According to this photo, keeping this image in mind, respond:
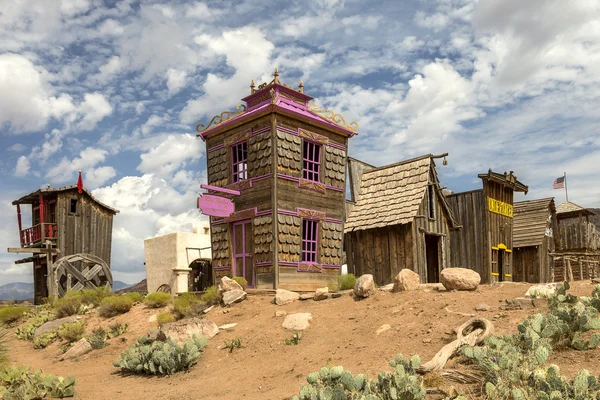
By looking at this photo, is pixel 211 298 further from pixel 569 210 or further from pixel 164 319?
pixel 569 210

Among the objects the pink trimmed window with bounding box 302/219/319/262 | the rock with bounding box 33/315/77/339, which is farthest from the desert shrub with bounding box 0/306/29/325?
the pink trimmed window with bounding box 302/219/319/262

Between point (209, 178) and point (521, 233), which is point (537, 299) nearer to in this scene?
point (209, 178)

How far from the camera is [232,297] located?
14.9 metres

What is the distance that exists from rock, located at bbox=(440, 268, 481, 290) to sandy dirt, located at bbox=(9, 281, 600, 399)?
0.25 m

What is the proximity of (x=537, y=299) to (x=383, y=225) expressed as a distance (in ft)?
23.7

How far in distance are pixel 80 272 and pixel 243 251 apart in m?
12.7

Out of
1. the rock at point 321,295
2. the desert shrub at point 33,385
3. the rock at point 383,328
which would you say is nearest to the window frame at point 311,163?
the rock at point 321,295

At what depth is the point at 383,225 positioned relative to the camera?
1662 centimetres

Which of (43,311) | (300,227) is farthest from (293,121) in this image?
(43,311)

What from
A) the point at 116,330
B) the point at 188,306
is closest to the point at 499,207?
the point at 188,306

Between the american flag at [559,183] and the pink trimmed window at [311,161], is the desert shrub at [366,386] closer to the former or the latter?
the pink trimmed window at [311,161]

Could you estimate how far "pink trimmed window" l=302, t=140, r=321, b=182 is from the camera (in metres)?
17.2

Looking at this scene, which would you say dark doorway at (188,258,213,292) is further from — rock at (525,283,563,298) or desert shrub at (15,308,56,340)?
rock at (525,283,563,298)

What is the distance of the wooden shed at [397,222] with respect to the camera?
54.0ft
